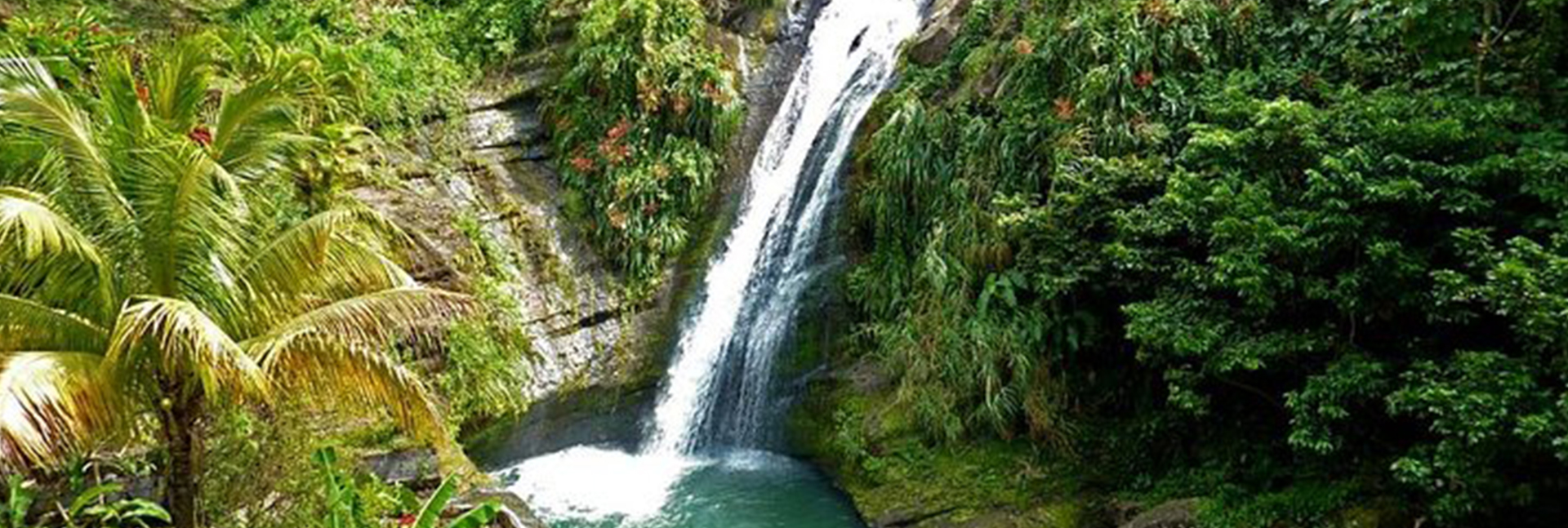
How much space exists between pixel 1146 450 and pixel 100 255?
7644 mm

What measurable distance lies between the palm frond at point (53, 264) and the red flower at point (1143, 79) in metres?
8.13

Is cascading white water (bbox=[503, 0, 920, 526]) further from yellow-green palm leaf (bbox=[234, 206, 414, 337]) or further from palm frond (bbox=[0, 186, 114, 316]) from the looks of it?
palm frond (bbox=[0, 186, 114, 316])

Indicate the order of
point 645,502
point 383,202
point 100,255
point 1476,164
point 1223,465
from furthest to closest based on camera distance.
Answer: point 383,202 < point 645,502 < point 1223,465 < point 1476,164 < point 100,255

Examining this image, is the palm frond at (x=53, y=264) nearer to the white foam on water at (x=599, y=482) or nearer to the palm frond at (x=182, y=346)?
the palm frond at (x=182, y=346)

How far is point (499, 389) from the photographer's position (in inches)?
440

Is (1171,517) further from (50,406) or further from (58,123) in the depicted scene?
(58,123)

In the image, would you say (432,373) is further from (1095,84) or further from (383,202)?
(1095,84)

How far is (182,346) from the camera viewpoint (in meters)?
5.20

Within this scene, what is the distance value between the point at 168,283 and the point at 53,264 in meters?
0.57

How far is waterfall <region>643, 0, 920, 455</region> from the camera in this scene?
11.7m

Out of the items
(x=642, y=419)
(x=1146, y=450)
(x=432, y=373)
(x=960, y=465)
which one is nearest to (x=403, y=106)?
(x=432, y=373)

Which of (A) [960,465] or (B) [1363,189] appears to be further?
(A) [960,465]

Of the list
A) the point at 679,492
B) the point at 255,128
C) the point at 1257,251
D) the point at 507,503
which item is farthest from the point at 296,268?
the point at 1257,251

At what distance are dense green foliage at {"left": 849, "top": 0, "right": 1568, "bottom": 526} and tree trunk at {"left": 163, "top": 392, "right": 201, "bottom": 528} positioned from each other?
19.7ft
